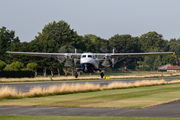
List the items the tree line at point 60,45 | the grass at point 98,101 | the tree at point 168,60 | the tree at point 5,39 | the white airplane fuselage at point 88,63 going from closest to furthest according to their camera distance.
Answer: the grass at point 98,101 < the white airplane fuselage at point 88,63 < the tree line at point 60,45 < the tree at point 5,39 < the tree at point 168,60

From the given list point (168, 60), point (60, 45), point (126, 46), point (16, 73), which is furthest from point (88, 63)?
point (168, 60)

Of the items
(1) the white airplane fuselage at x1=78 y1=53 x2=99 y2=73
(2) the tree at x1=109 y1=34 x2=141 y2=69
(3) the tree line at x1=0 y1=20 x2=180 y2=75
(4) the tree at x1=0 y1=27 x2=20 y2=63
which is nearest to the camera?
(1) the white airplane fuselage at x1=78 y1=53 x2=99 y2=73

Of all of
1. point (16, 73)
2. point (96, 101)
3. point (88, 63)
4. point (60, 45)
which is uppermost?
point (60, 45)

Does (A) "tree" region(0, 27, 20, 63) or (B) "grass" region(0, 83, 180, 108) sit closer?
(B) "grass" region(0, 83, 180, 108)

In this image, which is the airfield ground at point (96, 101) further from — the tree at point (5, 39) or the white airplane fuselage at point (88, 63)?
the tree at point (5, 39)

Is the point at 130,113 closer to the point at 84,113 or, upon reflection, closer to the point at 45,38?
the point at 84,113

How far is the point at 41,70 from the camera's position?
103188 mm

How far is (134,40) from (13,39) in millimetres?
78725

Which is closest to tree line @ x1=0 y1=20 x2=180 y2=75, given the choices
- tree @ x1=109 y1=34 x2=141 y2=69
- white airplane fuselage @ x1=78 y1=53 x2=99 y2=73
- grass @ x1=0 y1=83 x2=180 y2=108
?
tree @ x1=109 y1=34 x2=141 y2=69

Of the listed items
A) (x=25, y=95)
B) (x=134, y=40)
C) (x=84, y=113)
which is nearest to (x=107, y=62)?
(x=25, y=95)

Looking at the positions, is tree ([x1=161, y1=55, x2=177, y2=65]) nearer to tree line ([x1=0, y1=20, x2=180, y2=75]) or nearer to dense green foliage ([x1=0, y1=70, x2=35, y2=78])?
tree line ([x1=0, y1=20, x2=180, y2=75])

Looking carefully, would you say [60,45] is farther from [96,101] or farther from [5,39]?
[96,101]

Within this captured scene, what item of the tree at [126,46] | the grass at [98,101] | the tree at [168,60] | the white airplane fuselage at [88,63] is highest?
the tree at [126,46]

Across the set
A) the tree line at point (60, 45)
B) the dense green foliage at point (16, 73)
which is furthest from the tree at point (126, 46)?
the dense green foliage at point (16, 73)
